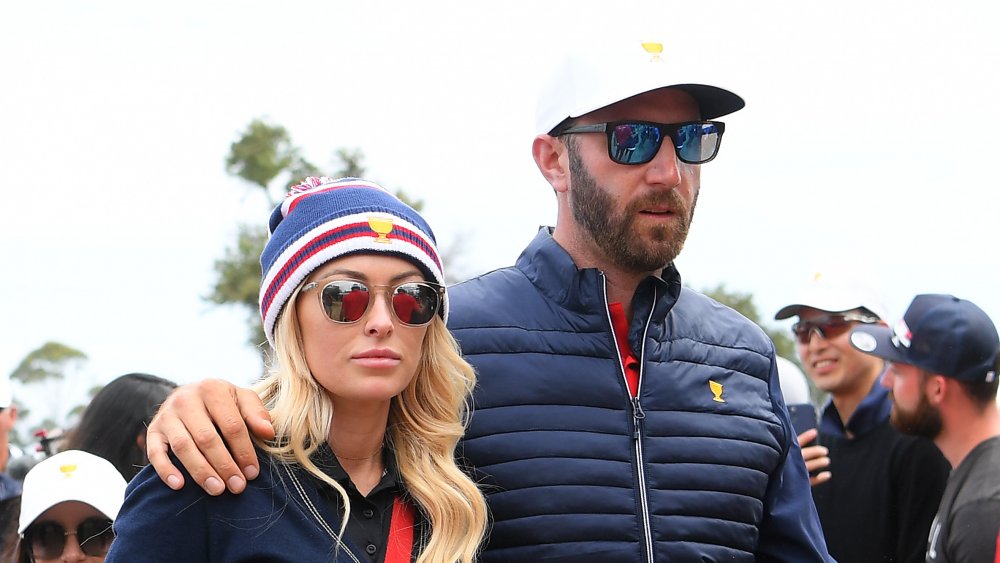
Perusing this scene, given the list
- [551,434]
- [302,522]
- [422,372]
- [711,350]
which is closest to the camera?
[302,522]

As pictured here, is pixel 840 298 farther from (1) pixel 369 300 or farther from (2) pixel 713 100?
(1) pixel 369 300

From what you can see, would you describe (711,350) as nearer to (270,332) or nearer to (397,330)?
(397,330)

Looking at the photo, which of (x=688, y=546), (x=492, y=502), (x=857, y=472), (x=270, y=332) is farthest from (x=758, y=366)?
(x=857, y=472)

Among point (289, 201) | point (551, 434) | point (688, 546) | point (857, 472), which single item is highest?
point (289, 201)

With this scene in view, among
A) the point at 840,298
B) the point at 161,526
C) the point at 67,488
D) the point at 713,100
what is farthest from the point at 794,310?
the point at 161,526

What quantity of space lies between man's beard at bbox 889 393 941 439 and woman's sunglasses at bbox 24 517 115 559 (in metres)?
3.31

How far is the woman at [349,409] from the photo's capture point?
8.52 feet

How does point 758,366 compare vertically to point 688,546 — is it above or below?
above

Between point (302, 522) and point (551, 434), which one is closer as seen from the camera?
point (302, 522)

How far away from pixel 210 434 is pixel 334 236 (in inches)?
21.5

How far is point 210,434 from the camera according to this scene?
2584 millimetres

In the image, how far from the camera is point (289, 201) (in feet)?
9.78

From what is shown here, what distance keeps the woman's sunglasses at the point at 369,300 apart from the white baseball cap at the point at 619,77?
86 centimetres

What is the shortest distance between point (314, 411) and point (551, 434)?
29.6 inches
